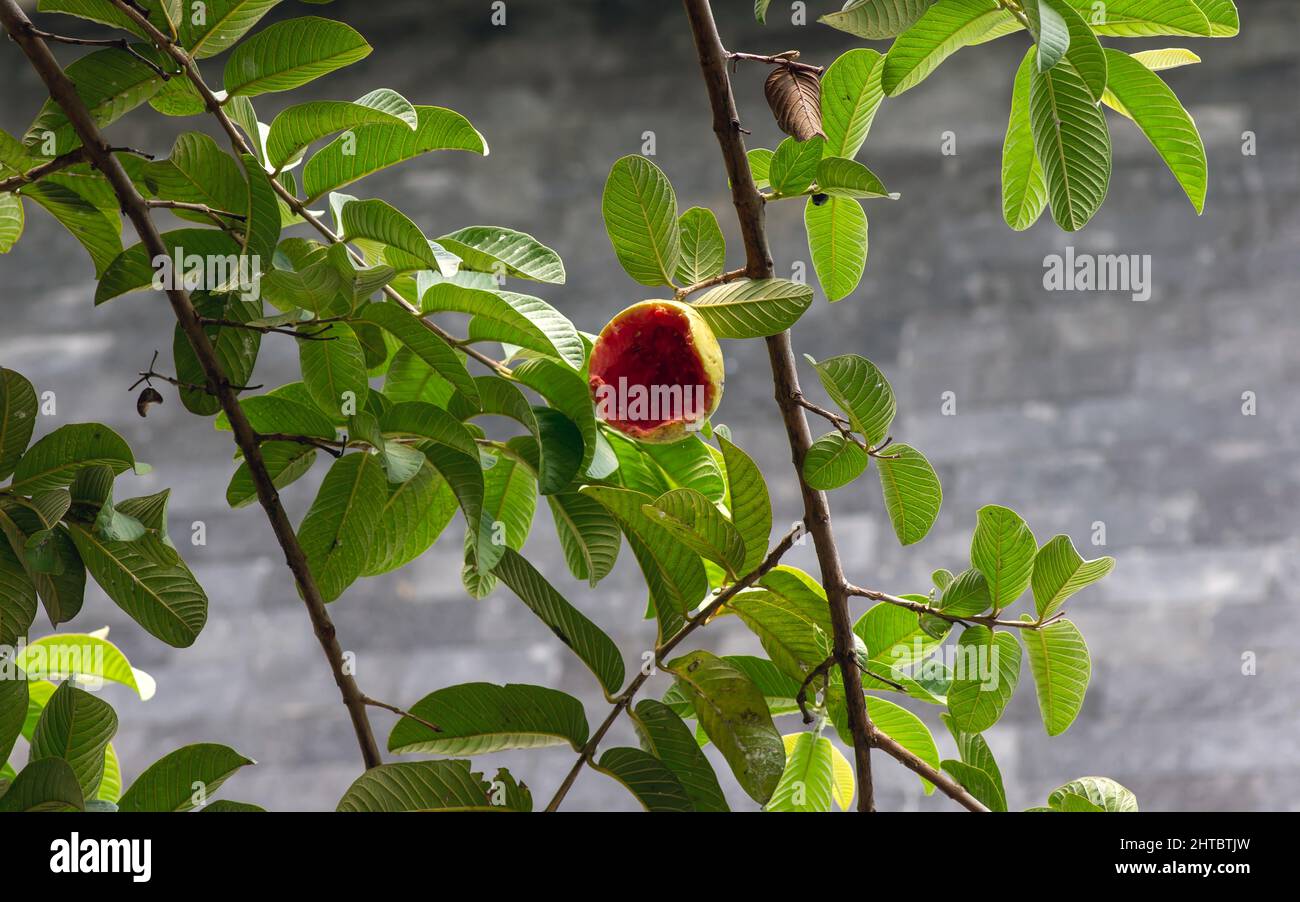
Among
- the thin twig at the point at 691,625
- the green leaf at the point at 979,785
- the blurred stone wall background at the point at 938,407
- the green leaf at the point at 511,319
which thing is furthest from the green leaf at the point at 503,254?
the blurred stone wall background at the point at 938,407

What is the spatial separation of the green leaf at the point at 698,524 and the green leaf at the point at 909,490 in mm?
58

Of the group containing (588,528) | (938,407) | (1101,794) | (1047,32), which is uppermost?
(938,407)

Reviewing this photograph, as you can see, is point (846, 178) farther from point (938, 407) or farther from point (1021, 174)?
point (938, 407)

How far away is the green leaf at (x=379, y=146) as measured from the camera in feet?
1.43

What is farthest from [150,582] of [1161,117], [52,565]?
[1161,117]

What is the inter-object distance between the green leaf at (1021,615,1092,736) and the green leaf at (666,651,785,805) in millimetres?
105

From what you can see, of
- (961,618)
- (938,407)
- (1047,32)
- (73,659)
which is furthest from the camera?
(938,407)

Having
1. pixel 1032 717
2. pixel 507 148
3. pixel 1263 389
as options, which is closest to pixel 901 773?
pixel 1032 717

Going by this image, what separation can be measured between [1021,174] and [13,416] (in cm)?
36

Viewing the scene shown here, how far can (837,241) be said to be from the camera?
465mm

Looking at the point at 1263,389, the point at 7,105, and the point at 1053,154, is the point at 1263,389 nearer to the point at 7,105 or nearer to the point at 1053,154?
the point at 1053,154

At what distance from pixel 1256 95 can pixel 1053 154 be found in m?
2.01
